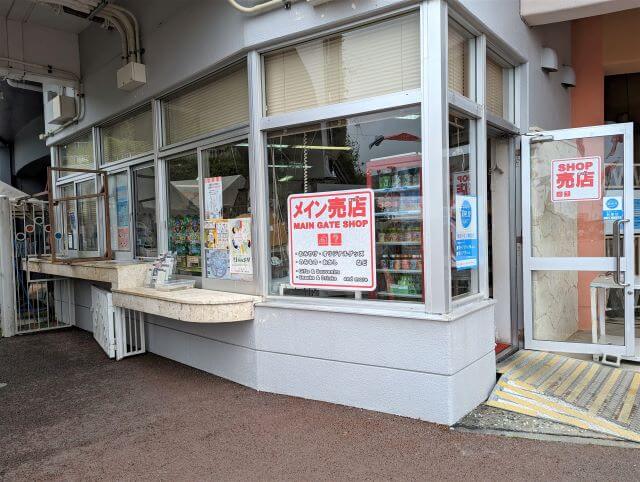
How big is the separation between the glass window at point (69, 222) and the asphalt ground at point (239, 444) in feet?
12.3

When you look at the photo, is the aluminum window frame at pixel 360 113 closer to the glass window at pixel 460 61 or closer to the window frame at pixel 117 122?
the glass window at pixel 460 61

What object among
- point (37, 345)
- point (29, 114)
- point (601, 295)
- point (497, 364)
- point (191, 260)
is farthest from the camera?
point (29, 114)

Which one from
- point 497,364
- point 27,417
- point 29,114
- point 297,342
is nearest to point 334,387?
point 297,342

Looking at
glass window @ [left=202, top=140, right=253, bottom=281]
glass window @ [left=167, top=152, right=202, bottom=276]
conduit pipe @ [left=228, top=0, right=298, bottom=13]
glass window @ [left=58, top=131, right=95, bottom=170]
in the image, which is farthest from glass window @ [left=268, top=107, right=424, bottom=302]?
glass window @ [left=58, top=131, right=95, bottom=170]

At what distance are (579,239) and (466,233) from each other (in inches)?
65.8

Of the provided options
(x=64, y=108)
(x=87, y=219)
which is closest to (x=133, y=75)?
(x=64, y=108)

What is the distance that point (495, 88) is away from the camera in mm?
4547

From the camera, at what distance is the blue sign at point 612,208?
4402mm

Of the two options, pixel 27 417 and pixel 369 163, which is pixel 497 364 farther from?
pixel 27 417

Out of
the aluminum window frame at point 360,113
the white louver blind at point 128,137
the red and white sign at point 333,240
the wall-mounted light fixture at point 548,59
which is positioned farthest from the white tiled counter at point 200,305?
the wall-mounted light fixture at point 548,59

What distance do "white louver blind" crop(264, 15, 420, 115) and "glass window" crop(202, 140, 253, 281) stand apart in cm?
63

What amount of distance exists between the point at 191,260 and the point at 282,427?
234 cm

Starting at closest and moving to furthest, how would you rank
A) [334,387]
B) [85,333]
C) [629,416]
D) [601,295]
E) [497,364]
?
1. [629,416]
2. [334,387]
3. [497,364]
4. [601,295]
5. [85,333]

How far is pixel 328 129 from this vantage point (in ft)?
12.9
